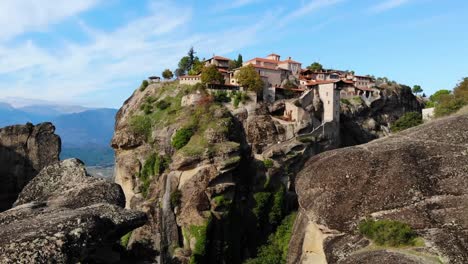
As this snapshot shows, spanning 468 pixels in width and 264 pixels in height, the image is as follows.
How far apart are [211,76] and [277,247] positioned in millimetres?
24617

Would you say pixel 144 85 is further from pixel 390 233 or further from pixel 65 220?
pixel 65 220

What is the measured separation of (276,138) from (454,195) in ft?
117


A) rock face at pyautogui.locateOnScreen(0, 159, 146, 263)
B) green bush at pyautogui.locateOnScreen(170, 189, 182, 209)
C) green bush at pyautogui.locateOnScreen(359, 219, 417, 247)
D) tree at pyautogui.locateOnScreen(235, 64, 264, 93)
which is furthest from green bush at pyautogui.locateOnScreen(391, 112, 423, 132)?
rock face at pyautogui.locateOnScreen(0, 159, 146, 263)

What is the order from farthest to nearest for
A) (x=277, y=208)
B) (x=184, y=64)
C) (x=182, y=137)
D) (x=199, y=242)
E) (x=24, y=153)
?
(x=184, y=64) → (x=277, y=208) → (x=182, y=137) → (x=199, y=242) → (x=24, y=153)

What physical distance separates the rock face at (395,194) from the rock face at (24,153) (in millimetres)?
16113

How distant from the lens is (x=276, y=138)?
197 ft

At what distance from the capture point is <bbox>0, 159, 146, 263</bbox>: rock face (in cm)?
1028

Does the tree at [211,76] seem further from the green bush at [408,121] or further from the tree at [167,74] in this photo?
the green bush at [408,121]

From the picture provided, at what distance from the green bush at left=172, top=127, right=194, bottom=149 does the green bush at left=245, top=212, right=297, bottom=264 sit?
15.3m

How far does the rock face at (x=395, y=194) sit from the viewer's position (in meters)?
22.9

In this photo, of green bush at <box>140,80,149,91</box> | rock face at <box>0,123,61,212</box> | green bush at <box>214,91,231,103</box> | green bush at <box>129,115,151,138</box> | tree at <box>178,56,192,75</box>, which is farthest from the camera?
tree at <box>178,56,192,75</box>

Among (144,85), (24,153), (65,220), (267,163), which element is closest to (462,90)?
(267,163)

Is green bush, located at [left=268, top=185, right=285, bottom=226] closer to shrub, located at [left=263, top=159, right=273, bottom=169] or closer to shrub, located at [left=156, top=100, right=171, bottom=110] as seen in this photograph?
shrub, located at [left=263, top=159, right=273, bottom=169]

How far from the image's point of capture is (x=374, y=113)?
7975 cm
